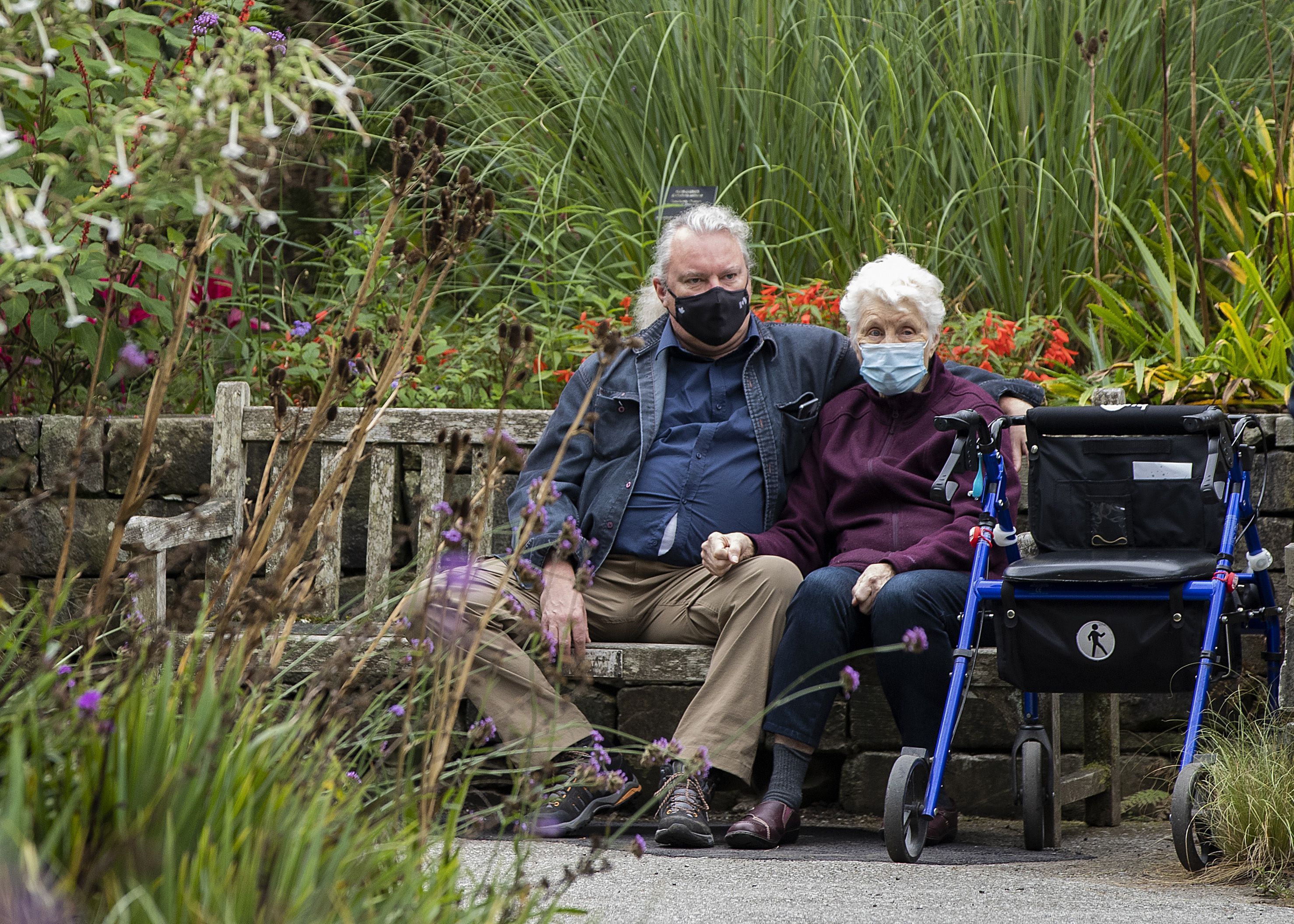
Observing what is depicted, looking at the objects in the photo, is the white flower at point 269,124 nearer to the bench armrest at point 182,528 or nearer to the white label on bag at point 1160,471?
the bench armrest at point 182,528

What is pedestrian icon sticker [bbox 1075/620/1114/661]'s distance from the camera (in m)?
3.22

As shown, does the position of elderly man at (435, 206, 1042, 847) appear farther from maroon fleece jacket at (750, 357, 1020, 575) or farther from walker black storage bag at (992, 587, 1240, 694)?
walker black storage bag at (992, 587, 1240, 694)

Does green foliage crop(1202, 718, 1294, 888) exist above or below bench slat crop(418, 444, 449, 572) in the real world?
below

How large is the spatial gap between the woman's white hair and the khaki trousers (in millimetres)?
708

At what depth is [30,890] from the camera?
130 centimetres

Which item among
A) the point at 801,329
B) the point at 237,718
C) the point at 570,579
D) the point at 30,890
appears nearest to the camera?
the point at 30,890

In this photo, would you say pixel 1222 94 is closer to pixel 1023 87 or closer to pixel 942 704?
pixel 1023 87

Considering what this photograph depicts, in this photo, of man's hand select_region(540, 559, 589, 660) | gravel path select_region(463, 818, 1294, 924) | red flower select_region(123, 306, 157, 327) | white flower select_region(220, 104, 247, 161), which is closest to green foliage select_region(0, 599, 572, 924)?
white flower select_region(220, 104, 247, 161)

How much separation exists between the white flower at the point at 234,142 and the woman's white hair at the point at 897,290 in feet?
8.02

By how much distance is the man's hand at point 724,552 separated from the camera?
3.62 m

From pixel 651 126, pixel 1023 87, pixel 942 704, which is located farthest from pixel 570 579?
pixel 1023 87

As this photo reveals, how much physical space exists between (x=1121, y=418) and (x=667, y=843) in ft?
4.64

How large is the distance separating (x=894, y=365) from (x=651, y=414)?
2.14 ft

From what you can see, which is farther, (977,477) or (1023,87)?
(1023,87)
